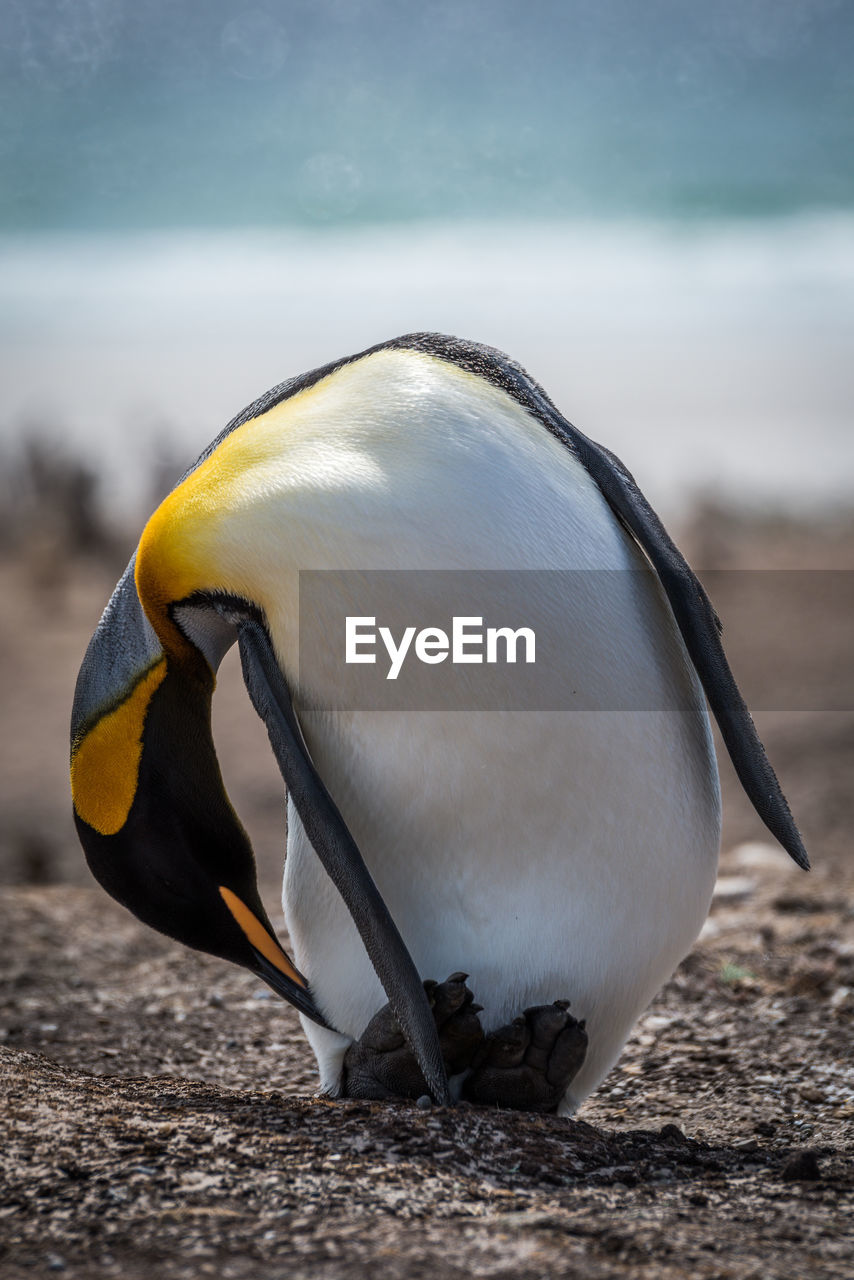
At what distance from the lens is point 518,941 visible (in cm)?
238

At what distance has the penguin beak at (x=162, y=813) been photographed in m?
2.57

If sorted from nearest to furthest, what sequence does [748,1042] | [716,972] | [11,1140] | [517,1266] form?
[517,1266], [11,1140], [748,1042], [716,972]

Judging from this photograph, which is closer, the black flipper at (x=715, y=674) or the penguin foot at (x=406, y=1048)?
the penguin foot at (x=406, y=1048)

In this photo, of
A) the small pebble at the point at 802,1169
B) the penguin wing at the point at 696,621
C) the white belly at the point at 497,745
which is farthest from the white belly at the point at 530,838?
the small pebble at the point at 802,1169

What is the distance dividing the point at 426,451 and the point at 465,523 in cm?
18

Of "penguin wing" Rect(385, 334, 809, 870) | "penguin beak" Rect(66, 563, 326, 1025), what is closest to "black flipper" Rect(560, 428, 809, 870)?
"penguin wing" Rect(385, 334, 809, 870)

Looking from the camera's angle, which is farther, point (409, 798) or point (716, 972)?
point (716, 972)

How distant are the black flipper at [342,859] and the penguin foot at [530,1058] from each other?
157mm

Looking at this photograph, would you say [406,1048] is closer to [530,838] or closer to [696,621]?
[530,838]

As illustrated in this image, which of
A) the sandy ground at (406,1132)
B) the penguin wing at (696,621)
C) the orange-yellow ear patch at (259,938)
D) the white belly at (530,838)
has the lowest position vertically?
the sandy ground at (406,1132)

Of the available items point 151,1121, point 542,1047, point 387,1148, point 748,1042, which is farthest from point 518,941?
point 748,1042

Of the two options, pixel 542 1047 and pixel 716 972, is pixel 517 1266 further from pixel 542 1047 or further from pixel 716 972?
pixel 716 972

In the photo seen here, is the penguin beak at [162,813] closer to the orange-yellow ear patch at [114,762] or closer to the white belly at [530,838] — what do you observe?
the orange-yellow ear patch at [114,762]

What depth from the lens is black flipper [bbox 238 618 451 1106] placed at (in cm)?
217
